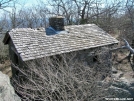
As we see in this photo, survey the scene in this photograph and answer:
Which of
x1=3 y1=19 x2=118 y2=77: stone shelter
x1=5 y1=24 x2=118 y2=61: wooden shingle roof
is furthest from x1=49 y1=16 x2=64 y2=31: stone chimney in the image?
x1=5 y1=24 x2=118 y2=61: wooden shingle roof

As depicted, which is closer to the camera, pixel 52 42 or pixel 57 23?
pixel 52 42

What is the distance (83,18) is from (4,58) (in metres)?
12.7

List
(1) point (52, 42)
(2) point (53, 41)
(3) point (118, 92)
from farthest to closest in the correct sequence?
(2) point (53, 41)
(1) point (52, 42)
(3) point (118, 92)

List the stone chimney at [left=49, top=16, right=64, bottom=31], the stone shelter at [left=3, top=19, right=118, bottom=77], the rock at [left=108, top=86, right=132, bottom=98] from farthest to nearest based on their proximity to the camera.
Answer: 1. the stone chimney at [left=49, top=16, right=64, bottom=31]
2. the stone shelter at [left=3, top=19, right=118, bottom=77]
3. the rock at [left=108, top=86, right=132, bottom=98]

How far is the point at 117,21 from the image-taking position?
23766 mm

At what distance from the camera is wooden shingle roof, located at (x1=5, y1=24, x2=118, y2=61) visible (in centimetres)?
1043

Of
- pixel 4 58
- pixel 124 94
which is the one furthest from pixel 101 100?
pixel 4 58

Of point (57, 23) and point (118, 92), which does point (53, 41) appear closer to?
point (57, 23)

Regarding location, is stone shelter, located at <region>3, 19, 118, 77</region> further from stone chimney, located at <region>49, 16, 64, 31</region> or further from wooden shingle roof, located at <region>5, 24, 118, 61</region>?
stone chimney, located at <region>49, 16, 64, 31</region>

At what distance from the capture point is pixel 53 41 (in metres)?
11.8

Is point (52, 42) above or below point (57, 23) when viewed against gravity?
below

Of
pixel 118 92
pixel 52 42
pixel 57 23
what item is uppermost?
pixel 57 23

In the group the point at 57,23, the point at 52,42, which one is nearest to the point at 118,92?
the point at 52,42

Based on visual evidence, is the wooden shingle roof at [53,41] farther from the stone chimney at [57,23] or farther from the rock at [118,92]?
the rock at [118,92]
